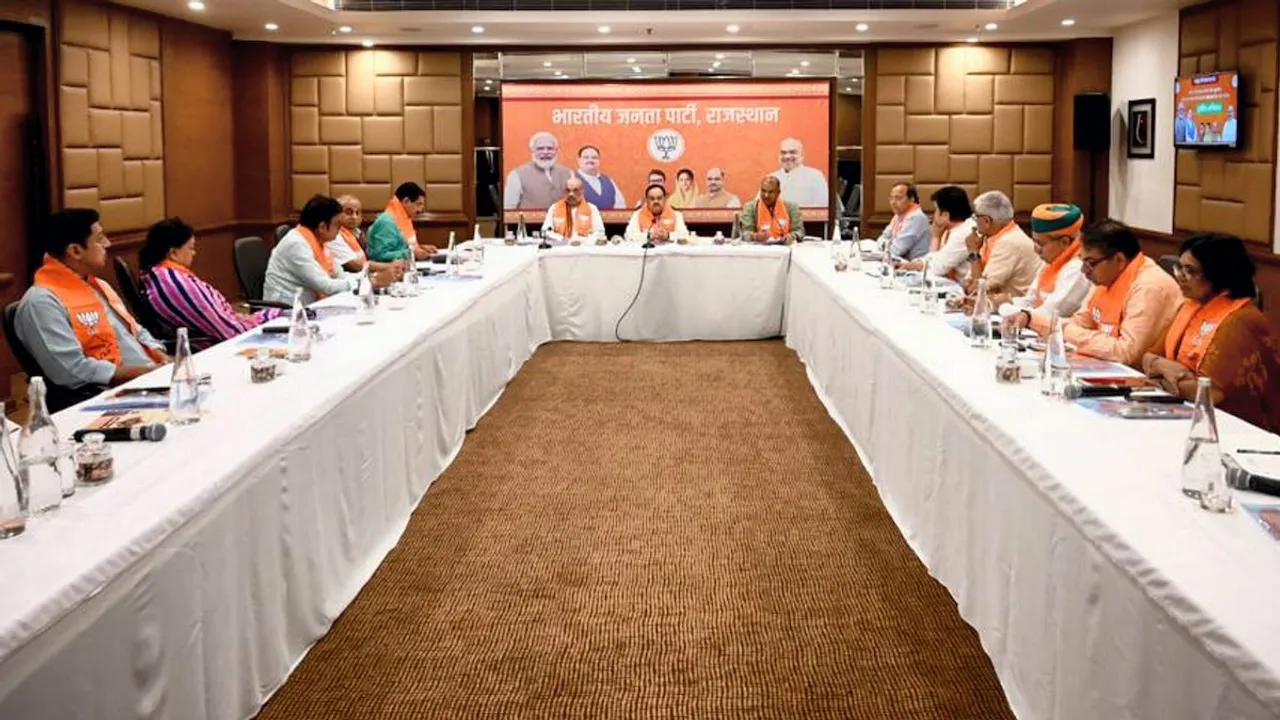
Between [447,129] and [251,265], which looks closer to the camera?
[251,265]

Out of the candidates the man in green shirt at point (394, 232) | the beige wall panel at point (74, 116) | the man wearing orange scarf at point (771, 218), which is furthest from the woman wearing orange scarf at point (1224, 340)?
the beige wall panel at point (74, 116)

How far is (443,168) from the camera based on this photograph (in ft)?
38.6

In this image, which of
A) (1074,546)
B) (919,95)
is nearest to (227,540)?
(1074,546)

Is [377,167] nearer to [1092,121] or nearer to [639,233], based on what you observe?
[639,233]

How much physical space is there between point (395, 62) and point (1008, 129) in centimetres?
531

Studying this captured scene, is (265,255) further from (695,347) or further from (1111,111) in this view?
(1111,111)

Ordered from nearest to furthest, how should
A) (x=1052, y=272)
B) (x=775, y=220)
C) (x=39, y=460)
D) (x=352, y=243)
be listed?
(x=39, y=460), (x=1052, y=272), (x=352, y=243), (x=775, y=220)

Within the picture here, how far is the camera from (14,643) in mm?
1889

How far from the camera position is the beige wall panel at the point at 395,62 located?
11.6 metres

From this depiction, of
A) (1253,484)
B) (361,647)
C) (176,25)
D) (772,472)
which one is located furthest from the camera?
(176,25)

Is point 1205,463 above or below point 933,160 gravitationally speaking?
below

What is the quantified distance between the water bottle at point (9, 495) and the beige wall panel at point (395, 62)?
9.62 meters

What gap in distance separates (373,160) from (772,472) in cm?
738

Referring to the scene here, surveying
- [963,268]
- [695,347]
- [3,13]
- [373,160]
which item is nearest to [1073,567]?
[963,268]
